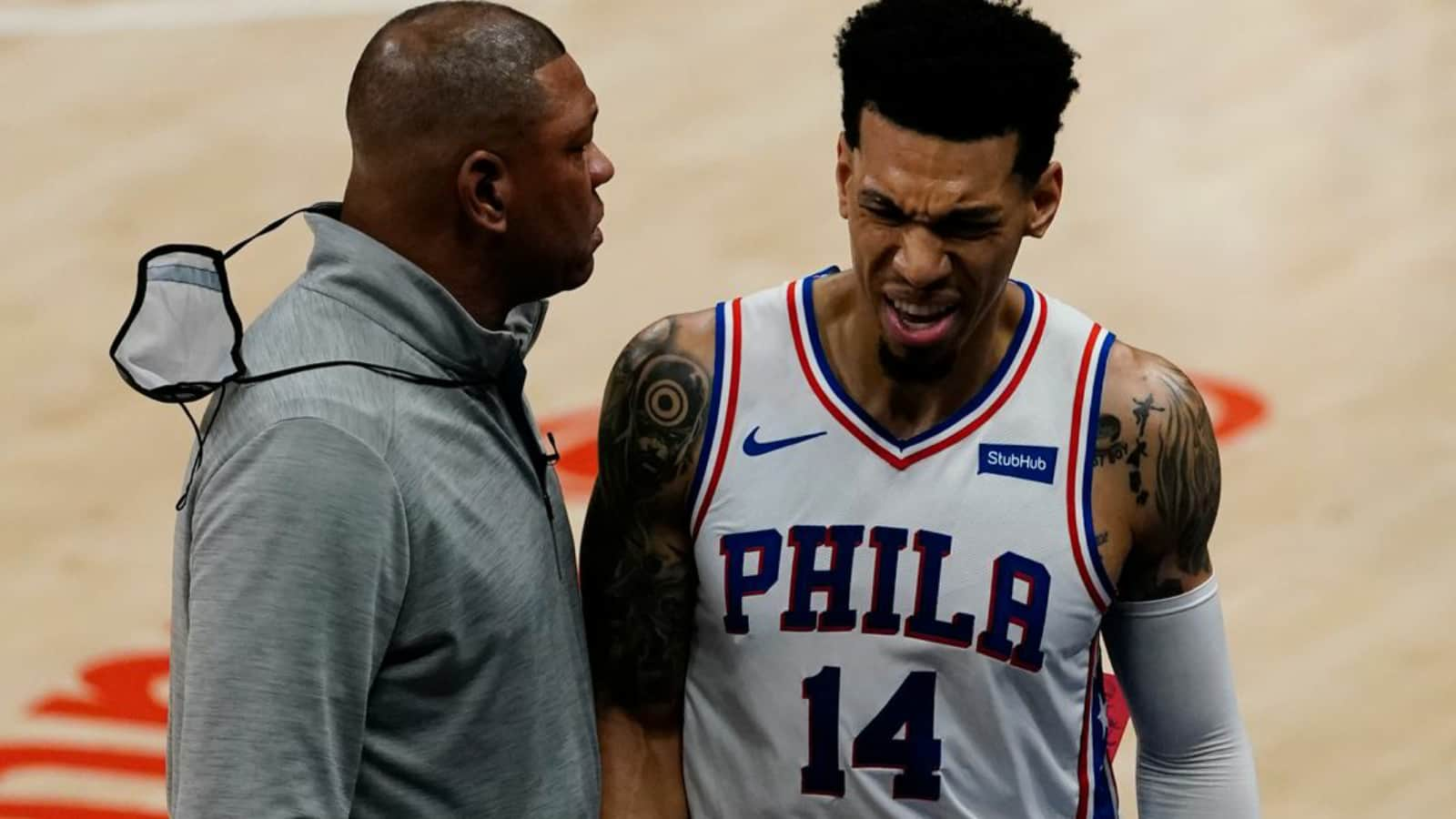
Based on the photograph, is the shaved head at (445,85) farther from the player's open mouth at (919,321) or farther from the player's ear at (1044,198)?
the player's ear at (1044,198)

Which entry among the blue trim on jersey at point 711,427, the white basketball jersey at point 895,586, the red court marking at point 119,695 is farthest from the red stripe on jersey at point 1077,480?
the red court marking at point 119,695

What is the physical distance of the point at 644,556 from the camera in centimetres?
292

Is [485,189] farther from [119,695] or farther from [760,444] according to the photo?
[119,695]

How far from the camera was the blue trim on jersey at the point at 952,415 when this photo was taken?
2920 millimetres

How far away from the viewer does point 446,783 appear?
2.50 meters

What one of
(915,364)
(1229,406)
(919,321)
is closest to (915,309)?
(919,321)

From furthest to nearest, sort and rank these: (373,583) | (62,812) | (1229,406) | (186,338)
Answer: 1. (1229,406)
2. (62,812)
3. (186,338)
4. (373,583)

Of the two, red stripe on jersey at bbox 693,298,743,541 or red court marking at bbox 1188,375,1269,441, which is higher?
red court marking at bbox 1188,375,1269,441

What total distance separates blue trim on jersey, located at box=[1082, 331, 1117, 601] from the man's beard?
0.19m

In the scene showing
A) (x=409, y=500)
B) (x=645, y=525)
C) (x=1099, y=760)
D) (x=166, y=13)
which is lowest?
(x=1099, y=760)

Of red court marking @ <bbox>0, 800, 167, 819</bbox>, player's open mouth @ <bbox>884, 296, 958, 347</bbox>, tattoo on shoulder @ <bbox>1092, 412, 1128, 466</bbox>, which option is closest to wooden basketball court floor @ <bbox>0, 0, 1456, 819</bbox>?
red court marking @ <bbox>0, 800, 167, 819</bbox>

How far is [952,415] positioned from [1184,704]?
1.67ft

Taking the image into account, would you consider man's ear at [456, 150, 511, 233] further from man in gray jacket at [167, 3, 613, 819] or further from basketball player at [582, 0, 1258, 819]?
basketball player at [582, 0, 1258, 819]

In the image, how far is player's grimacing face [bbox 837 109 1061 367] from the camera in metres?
2.73
